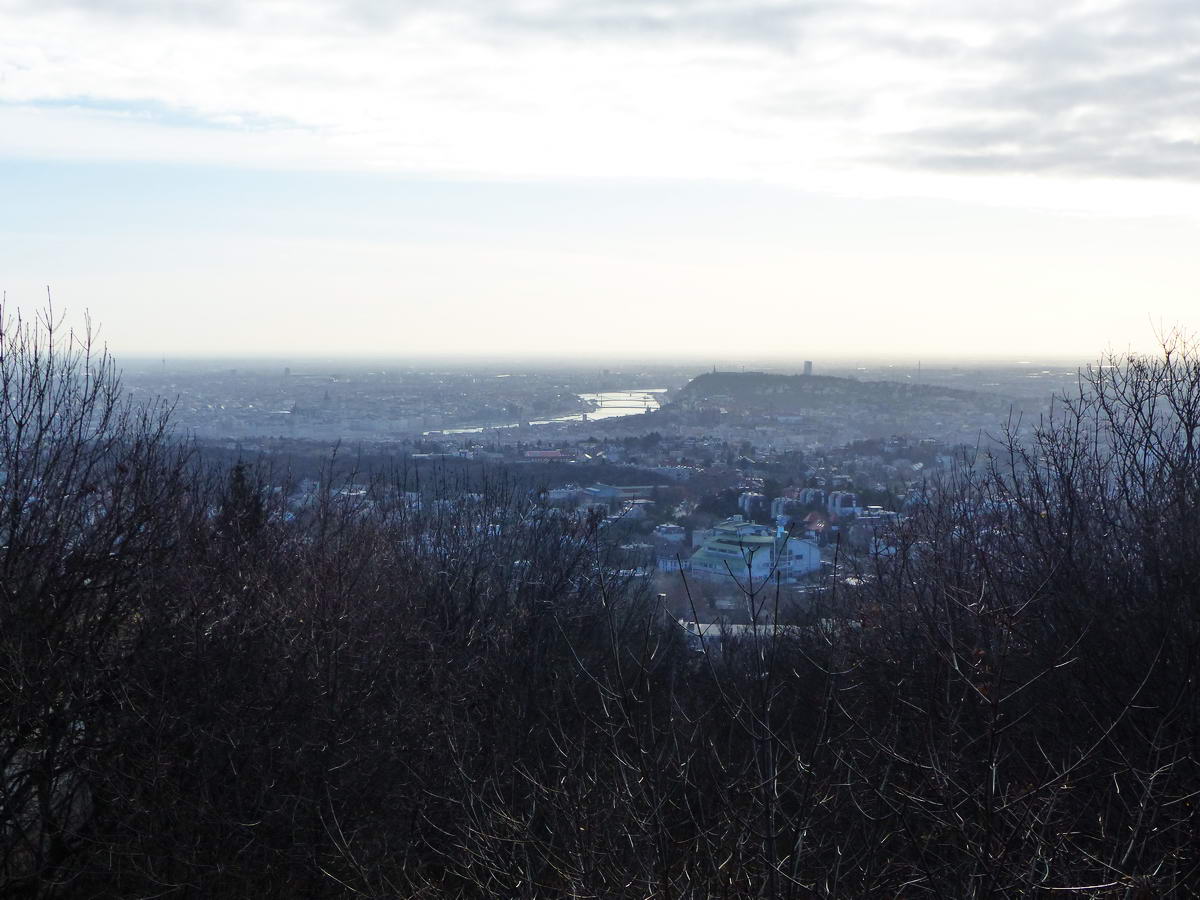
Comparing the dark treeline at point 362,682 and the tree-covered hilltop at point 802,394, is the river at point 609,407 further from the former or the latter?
the dark treeline at point 362,682

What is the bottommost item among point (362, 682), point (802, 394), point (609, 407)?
point (362, 682)

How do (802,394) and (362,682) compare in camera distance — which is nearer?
(362,682)

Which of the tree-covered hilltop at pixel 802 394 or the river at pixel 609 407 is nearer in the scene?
the tree-covered hilltop at pixel 802 394

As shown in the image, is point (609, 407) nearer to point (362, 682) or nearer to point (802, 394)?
point (802, 394)

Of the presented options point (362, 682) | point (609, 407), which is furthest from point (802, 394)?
point (362, 682)

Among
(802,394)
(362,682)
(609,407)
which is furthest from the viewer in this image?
(609,407)

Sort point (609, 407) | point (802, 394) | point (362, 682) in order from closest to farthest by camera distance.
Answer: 1. point (362, 682)
2. point (802, 394)
3. point (609, 407)

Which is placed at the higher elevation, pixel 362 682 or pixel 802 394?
pixel 802 394

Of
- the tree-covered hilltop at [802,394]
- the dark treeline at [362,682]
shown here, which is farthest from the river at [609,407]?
the dark treeline at [362,682]

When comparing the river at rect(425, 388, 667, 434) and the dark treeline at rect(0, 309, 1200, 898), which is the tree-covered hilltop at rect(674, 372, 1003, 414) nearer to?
the river at rect(425, 388, 667, 434)

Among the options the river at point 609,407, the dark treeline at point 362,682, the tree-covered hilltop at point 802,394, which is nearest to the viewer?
the dark treeline at point 362,682

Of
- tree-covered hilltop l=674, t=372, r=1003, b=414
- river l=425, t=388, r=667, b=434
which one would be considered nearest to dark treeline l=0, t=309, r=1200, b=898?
tree-covered hilltop l=674, t=372, r=1003, b=414

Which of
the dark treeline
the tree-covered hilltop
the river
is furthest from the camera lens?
the river
